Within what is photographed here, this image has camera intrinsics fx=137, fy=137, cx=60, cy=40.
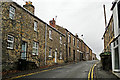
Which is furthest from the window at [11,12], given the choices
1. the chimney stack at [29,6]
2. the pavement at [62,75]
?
the pavement at [62,75]

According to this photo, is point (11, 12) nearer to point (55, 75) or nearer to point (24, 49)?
point (24, 49)

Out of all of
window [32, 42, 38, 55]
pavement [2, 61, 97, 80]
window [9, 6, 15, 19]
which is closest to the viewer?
pavement [2, 61, 97, 80]

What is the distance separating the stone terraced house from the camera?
42.3ft

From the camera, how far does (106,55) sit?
52.9 feet

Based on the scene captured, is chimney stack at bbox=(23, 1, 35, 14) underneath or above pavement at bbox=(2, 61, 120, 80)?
above

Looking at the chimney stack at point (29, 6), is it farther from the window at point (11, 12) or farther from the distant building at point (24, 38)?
the window at point (11, 12)

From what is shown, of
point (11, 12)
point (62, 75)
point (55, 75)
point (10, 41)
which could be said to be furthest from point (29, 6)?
point (62, 75)

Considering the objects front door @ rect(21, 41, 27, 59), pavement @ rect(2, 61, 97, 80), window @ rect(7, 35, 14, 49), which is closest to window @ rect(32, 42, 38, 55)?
front door @ rect(21, 41, 27, 59)

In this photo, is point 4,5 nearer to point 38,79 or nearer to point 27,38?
point 27,38

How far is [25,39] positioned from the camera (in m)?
16.1

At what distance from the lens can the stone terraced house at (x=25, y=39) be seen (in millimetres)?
12906

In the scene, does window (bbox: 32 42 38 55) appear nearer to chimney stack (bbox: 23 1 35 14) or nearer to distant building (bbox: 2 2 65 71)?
distant building (bbox: 2 2 65 71)

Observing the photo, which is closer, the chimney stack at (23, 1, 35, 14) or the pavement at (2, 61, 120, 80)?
the pavement at (2, 61, 120, 80)

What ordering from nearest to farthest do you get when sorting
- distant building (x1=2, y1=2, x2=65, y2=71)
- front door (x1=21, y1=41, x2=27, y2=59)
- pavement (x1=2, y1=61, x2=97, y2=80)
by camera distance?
pavement (x1=2, y1=61, x2=97, y2=80), distant building (x1=2, y1=2, x2=65, y2=71), front door (x1=21, y1=41, x2=27, y2=59)
